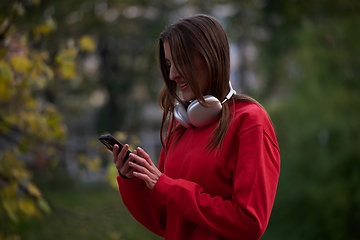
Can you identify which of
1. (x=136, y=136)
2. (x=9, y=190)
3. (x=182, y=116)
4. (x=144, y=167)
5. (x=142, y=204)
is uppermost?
(x=182, y=116)

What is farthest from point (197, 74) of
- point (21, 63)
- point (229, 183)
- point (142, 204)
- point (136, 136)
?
point (136, 136)

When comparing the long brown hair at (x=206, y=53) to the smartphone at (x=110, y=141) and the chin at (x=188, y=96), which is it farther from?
the smartphone at (x=110, y=141)

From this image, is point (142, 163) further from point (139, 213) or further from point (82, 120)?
point (82, 120)

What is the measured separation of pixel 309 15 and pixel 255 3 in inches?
140

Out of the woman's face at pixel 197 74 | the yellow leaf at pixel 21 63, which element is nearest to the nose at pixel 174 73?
the woman's face at pixel 197 74

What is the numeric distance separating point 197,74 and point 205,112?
0.49 ft

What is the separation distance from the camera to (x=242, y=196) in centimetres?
123

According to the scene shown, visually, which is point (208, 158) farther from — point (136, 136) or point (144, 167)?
point (136, 136)

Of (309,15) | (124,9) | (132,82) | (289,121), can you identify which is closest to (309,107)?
(289,121)

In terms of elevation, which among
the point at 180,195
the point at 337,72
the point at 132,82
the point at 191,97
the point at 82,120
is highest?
the point at 191,97

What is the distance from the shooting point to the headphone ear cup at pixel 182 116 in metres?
1.46

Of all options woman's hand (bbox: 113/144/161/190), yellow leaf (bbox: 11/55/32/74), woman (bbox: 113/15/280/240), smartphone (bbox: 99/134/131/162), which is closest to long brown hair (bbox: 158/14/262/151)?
woman (bbox: 113/15/280/240)

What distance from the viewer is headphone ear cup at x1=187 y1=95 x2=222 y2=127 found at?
4.44 ft

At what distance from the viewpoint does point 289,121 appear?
6590mm
